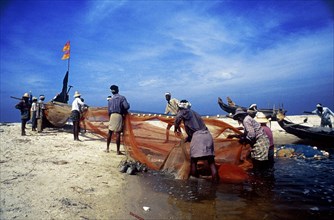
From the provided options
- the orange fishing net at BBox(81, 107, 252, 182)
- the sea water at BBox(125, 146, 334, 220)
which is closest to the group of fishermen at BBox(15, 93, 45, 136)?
the orange fishing net at BBox(81, 107, 252, 182)

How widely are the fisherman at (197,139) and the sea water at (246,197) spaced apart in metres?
0.37

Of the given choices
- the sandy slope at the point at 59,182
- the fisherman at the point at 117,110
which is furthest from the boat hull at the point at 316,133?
the sandy slope at the point at 59,182

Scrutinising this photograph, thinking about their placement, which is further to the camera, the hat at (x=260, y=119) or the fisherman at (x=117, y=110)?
the fisherman at (x=117, y=110)

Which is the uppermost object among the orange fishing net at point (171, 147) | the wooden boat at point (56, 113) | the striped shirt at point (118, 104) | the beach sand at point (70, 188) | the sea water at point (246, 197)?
the striped shirt at point (118, 104)

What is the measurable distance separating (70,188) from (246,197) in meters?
3.24

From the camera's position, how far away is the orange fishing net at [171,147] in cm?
557

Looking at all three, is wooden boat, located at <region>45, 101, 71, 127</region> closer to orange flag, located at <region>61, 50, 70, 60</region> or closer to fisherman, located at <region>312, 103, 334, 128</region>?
orange flag, located at <region>61, 50, 70, 60</region>

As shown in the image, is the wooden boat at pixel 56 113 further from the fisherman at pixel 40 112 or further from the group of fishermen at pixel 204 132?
the group of fishermen at pixel 204 132

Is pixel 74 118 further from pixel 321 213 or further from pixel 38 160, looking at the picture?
pixel 321 213

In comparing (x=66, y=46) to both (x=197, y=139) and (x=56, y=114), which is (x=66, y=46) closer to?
(x=56, y=114)

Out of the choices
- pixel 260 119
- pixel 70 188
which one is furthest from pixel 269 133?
pixel 70 188

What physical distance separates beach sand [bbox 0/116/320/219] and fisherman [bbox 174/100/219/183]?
118cm

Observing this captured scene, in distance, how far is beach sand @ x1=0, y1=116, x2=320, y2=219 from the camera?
3494 mm

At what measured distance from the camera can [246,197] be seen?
434cm
